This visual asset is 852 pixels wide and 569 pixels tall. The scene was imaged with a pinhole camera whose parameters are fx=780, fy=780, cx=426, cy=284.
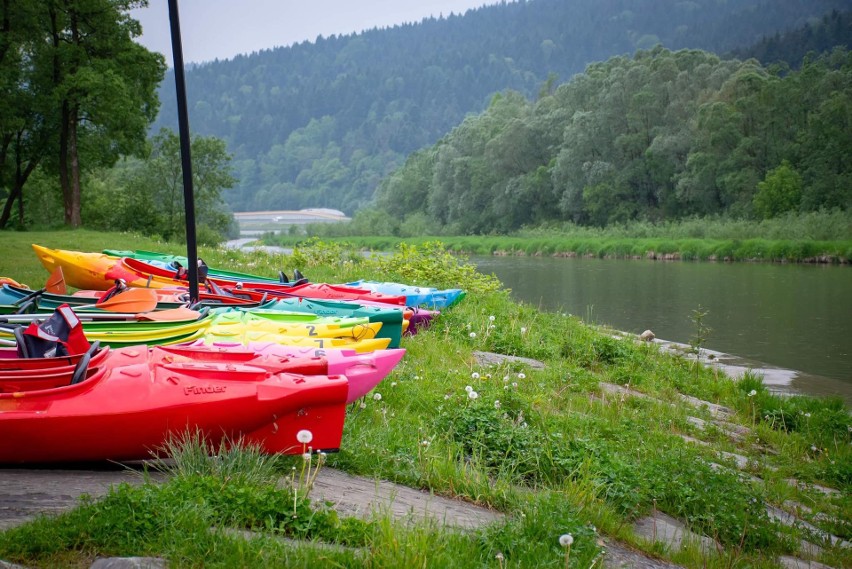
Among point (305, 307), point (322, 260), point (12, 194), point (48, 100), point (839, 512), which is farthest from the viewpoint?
point (12, 194)

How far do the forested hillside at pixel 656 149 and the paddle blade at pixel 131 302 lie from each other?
39.3 meters

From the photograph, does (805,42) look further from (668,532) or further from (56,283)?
(668,532)

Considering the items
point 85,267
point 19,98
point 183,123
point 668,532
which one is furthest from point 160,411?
point 19,98

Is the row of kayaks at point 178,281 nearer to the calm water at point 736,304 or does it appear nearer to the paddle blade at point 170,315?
the paddle blade at point 170,315

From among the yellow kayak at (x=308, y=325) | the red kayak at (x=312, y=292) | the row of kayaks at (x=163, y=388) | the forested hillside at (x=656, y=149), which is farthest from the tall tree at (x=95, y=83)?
the forested hillside at (x=656, y=149)

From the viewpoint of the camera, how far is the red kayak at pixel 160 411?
400 centimetres

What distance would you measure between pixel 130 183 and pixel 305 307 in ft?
113

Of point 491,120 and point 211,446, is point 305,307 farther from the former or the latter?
point 491,120

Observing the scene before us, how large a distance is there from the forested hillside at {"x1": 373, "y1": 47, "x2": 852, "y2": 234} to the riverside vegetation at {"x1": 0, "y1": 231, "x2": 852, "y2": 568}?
1398 inches

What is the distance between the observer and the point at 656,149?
164 ft

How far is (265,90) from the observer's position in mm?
182750

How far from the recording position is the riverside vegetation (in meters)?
3.29

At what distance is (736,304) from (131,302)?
54.5ft

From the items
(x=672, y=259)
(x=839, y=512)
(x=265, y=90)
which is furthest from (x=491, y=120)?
(x=265, y=90)
